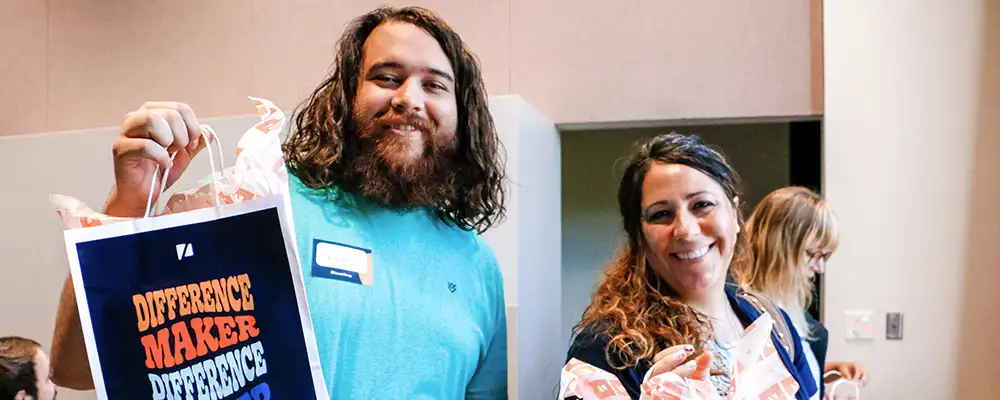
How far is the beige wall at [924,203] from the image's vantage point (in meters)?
2.15

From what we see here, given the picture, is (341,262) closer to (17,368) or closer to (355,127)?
(355,127)

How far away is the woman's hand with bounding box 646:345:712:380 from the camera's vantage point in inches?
35.3

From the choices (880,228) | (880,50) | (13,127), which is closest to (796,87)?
(880,50)

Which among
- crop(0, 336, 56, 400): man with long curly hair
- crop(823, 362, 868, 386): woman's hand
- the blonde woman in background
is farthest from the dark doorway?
crop(0, 336, 56, 400): man with long curly hair

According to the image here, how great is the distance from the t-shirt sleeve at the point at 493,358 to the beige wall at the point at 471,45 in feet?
4.03

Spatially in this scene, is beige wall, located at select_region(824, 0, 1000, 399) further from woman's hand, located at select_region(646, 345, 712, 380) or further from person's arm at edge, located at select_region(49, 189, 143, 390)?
person's arm at edge, located at select_region(49, 189, 143, 390)

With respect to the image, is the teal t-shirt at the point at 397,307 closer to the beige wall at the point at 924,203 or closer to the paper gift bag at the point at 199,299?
the paper gift bag at the point at 199,299

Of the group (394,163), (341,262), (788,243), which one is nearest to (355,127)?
(394,163)

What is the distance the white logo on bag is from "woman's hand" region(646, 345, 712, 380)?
0.56 m

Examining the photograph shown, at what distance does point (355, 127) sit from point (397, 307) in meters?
0.30

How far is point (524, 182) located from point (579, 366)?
92 cm

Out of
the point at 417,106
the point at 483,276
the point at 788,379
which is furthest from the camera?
the point at 483,276

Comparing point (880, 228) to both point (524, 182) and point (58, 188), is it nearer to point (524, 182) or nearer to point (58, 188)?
point (524, 182)

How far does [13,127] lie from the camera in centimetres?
289
